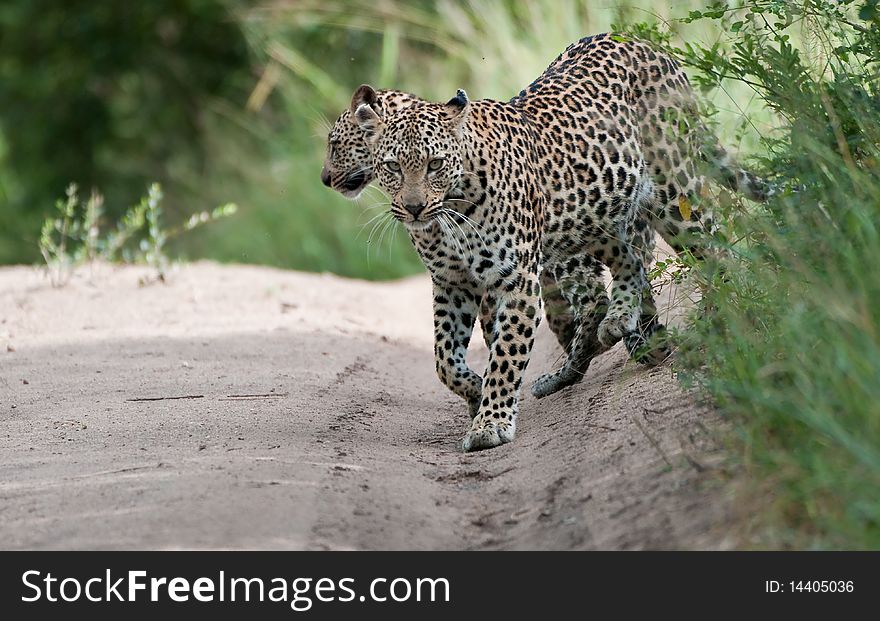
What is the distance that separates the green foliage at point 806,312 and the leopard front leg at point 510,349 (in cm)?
92

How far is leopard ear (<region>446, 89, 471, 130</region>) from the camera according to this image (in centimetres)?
651

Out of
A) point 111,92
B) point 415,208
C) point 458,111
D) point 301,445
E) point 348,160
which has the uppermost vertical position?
point 111,92

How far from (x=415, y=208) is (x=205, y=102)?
13400 mm

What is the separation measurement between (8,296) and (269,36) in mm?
7345

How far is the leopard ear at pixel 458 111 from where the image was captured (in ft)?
21.4

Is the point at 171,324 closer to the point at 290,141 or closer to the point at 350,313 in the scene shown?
the point at 350,313

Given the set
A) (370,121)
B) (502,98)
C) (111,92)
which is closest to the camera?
(370,121)

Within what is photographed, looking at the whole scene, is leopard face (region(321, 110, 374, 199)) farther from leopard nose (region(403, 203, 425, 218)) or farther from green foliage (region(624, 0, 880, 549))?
green foliage (region(624, 0, 880, 549))

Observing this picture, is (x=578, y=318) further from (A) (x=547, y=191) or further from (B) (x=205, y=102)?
(B) (x=205, y=102)

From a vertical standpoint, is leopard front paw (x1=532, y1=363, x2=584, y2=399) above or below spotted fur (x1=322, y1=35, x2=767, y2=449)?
below

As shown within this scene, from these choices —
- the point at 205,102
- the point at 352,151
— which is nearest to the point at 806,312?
the point at 352,151

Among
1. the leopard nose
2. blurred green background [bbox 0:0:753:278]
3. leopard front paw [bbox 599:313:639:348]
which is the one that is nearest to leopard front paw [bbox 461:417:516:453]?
the leopard nose

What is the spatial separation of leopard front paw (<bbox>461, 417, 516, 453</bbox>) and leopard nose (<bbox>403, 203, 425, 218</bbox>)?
38.1 inches

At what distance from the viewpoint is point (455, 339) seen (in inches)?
273
